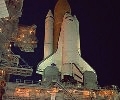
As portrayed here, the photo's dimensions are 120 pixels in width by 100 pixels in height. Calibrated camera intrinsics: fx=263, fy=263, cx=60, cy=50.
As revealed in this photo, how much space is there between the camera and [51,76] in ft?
141

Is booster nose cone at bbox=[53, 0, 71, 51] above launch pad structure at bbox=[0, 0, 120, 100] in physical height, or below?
above

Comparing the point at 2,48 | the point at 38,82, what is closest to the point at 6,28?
the point at 2,48

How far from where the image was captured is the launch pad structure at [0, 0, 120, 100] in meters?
35.1

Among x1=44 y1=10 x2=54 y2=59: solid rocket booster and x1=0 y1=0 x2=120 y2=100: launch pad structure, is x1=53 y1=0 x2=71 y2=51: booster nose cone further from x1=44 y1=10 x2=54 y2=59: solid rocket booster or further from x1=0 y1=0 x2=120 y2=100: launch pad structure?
x1=44 y1=10 x2=54 y2=59: solid rocket booster

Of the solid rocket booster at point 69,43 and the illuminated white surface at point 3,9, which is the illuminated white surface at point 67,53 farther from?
the illuminated white surface at point 3,9

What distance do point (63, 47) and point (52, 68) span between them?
4.54m

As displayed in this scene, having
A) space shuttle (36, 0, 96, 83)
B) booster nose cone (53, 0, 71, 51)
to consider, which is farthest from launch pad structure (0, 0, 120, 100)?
booster nose cone (53, 0, 71, 51)

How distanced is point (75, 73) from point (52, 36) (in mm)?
9519

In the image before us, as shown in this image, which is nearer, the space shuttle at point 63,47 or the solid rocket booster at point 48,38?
the space shuttle at point 63,47

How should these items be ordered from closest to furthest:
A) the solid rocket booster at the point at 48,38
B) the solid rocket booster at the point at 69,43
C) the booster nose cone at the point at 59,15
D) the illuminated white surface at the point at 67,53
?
the solid rocket booster at the point at 69,43 < the illuminated white surface at the point at 67,53 < the solid rocket booster at the point at 48,38 < the booster nose cone at the point at 59,15

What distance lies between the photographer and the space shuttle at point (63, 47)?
145ft

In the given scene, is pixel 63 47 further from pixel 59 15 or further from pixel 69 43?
pixel 59 15

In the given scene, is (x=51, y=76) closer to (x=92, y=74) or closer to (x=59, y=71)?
(x=59, y=71)


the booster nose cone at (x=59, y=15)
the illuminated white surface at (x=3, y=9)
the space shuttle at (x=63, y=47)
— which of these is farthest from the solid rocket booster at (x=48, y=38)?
the illuminated white surface at (x=3, y=9)
